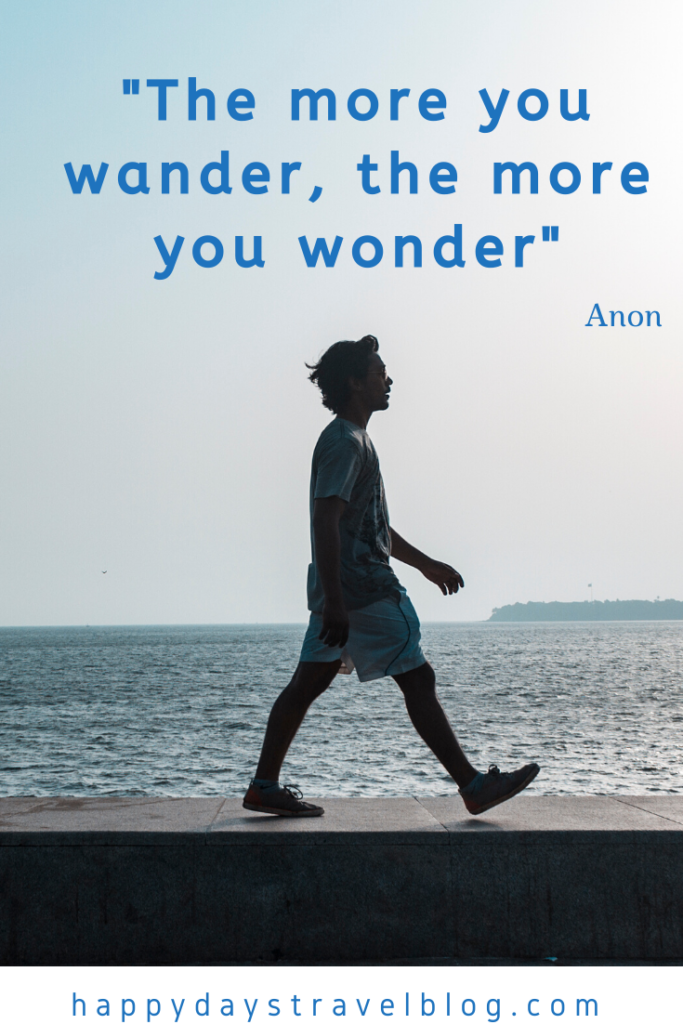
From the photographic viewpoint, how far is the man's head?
3.83m

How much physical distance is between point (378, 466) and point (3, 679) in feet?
206

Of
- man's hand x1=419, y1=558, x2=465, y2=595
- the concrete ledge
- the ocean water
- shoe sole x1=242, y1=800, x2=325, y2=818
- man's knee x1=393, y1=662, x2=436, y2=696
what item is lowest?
the ocean water

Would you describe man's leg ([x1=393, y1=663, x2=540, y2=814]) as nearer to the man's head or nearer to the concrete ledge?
the concrete ledge

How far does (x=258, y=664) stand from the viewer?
76688 millimetres

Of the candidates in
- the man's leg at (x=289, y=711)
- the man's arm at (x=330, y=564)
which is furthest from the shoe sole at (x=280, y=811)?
the man's arm at (x=330, y=564)

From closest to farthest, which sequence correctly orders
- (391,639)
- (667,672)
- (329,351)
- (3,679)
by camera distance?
(391,639) → (329,351) → (3,679) → (667,672)

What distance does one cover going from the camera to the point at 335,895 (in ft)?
10.6

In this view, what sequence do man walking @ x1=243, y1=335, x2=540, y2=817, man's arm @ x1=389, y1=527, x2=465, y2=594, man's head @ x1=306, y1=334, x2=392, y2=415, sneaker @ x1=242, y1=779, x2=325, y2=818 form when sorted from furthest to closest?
man's arm @ x1=389, y1=527, x2=465, y2=594
man's head @ x1=306, y1=334, x2=392, y2=415
sneaker @ x1=242, y1=779, x2=325, y2=818
man walking @ x1=243, y1=335, x2=540, y2=817

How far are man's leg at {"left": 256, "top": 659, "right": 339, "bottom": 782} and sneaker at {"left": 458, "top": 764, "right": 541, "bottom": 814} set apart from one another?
2.02 feet

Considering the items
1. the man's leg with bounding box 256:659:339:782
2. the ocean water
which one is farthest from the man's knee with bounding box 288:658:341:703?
the ocean water

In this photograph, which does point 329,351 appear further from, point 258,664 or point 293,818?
point 258,664

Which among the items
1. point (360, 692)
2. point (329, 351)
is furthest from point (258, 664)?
point (329, 351)

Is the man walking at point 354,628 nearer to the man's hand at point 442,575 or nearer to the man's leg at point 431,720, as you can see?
the man's leg at point 431,720

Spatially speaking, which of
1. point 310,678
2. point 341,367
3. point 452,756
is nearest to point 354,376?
point 341,367
